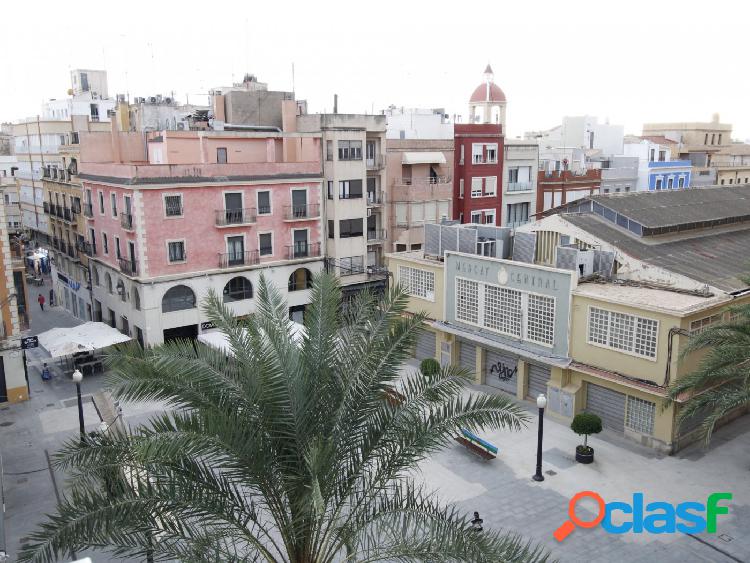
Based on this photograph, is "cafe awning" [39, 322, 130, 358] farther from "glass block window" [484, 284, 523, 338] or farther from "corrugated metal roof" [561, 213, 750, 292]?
"corrugated metal roof" [561, 213, 750, 292]

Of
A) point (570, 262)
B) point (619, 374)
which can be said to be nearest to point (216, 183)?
point (570, 262)

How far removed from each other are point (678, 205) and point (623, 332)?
14168 mm

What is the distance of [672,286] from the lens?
1040 inches

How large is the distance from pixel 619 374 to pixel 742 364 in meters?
5.26

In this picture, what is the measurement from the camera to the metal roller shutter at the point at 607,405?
999 inches

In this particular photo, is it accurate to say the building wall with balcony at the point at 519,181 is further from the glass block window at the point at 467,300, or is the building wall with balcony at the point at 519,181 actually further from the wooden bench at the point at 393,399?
the wooden bench at the point at 393,399

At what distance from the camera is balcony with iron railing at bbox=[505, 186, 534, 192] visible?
48812mm

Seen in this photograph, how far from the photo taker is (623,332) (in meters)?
24.4

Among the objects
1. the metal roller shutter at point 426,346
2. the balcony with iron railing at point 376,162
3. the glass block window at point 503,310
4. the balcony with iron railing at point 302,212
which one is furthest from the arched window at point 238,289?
the glass block window at point 503,310

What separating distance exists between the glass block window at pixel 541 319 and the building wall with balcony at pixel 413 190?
17.2 meters

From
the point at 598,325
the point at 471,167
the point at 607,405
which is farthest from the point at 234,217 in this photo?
the point at 607,405

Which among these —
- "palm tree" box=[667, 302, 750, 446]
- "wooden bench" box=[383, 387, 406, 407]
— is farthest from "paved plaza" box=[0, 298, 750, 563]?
"wooden bench" box=[383, 387, 406, 407]

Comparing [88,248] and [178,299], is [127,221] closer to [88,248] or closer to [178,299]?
[178,299]

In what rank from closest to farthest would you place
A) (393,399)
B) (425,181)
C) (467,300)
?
(393,399) → (467,300) → (425,181)
